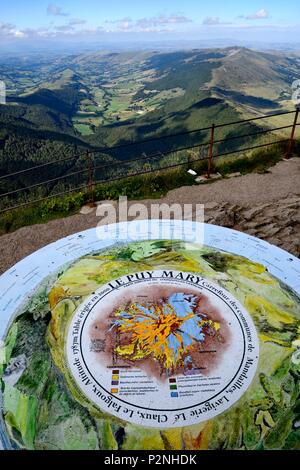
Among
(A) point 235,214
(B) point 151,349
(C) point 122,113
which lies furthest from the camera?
(C) point 122,113

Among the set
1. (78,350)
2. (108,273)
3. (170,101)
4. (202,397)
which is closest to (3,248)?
(108,273)

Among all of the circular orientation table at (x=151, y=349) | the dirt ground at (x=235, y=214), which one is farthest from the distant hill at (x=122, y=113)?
the circular orientation table at (x=151, y=349)

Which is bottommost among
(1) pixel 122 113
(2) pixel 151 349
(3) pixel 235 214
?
(1) pixel 122 113

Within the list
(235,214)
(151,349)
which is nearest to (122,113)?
(235,214)

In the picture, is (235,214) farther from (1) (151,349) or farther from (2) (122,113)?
(2) (122,113)

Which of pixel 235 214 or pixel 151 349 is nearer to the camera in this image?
pixel 151 349

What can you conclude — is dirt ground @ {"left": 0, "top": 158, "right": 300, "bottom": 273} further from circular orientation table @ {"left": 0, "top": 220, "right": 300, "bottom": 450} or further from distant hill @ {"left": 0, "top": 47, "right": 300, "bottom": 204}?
distant hill @ {"left": 0, "top": 47, "right": 300, "bottom": 204}

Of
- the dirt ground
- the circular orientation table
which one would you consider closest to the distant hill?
the dirt ground

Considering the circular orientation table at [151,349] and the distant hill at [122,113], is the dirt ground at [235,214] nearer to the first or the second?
the circular orientation table at [151,349]

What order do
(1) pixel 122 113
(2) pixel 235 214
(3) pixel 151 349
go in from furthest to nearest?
(1) pixel 122 113, (2) pixel 235 214, (3) pixel 151 349
